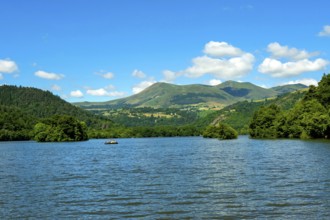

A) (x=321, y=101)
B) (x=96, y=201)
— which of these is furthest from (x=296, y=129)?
(x=96, y=201)

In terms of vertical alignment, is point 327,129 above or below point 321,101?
below

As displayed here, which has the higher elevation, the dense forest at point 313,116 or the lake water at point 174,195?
the dense forest at point 313,116

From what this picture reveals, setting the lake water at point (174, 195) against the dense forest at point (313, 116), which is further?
the dense forest at point (313, 116)

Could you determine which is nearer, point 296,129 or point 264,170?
point 264,170

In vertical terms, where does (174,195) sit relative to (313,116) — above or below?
below

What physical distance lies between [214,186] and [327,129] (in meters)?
128

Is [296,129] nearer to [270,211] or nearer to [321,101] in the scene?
[321,101]

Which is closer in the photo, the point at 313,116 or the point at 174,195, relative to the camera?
the point at 174,195

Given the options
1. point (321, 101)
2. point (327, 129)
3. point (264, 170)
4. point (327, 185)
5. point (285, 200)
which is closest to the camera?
point (285, 200)

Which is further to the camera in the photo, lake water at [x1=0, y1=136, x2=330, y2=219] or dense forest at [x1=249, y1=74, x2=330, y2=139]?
dense forest at [x1=249, y1=74, x2=330, y2=139]

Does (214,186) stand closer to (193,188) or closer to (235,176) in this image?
(193,188)

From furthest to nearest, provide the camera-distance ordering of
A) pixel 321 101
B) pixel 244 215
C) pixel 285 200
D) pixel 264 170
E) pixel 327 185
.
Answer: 1. pixel 321 101
2. pixel 264 170
3. pixel 327 185
4. pixel 285 200
5. pixel 244 215

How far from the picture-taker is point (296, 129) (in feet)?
612

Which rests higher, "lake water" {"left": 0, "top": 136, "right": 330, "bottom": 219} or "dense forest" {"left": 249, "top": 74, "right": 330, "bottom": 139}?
"dense forest" {"left": 249, "top": 74, "right": 330, "bottom": 139}
